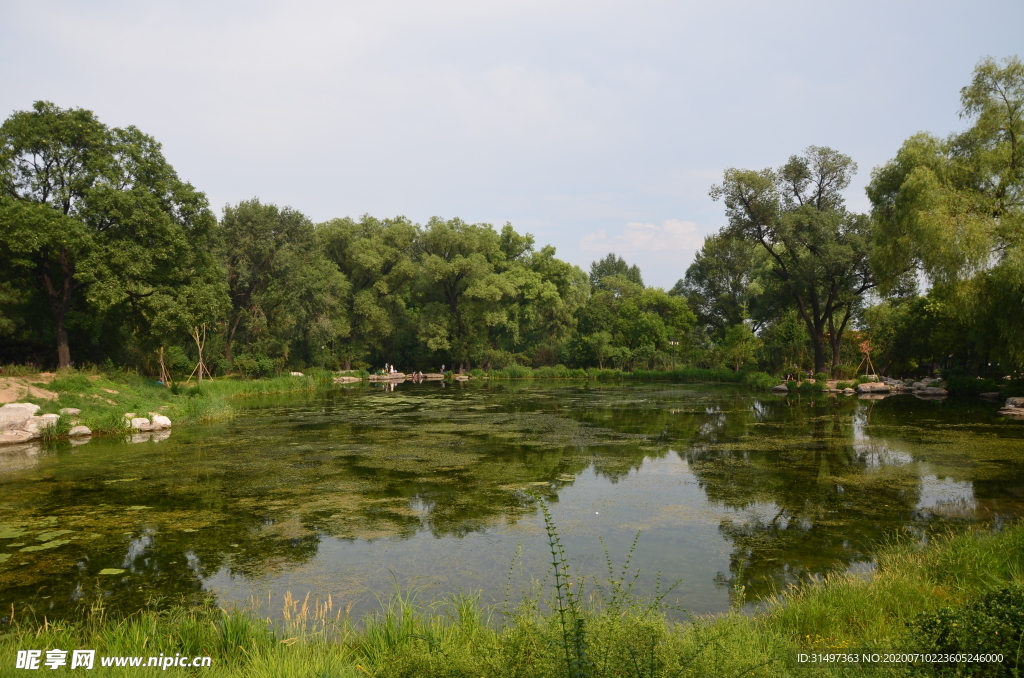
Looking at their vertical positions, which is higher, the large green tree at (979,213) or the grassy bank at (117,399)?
the large green tree at (979,213)

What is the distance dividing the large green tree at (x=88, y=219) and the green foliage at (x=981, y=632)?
919 inches

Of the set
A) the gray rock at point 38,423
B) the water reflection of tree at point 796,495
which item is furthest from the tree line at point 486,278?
the water reflection of tree at point 796,495

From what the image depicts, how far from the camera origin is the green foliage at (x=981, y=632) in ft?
9.22

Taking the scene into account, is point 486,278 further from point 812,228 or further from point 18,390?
point 18,390

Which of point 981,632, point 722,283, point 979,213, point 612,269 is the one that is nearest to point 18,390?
point 981,632

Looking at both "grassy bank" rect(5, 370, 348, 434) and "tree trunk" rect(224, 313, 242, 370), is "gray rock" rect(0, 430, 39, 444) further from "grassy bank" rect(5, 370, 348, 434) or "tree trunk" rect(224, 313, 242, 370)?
"tree trunk" rect(224, 313, 242, 370)

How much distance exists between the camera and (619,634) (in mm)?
3492

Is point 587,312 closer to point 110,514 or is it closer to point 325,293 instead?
point 325,293

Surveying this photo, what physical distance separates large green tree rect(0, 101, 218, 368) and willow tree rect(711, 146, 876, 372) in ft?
86.7

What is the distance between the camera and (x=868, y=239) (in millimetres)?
30312

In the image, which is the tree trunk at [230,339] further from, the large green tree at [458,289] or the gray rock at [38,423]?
the gray rock at [38,423]

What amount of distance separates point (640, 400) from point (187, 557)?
847 inches

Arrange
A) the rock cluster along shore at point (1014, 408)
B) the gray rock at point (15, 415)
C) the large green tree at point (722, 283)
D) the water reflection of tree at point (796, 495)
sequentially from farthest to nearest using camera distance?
the large green tree at point (722, 283), the rock cluster along shore at point (1014, 408), the gray rock at point (15, 415), the water reflection of tree at point (796, 495)

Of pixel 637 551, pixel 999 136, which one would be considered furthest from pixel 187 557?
pixel 999 136
